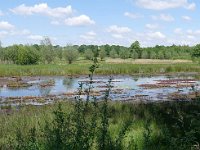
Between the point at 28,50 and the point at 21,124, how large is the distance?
218 ft

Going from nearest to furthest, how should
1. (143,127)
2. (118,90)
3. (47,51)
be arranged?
(143,127) → (118,90) → (47,51)

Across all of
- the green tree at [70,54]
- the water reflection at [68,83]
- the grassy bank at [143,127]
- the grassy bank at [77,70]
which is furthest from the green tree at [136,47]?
the grassy bank at [143,127]

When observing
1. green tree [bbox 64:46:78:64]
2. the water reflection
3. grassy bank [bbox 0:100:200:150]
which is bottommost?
the water reflection

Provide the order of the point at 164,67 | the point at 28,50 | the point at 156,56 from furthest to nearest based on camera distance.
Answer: the point at 156,56
the point at 28,50
the point at 164,67

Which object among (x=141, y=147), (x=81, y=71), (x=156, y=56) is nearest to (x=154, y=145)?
(x=141, y=147)

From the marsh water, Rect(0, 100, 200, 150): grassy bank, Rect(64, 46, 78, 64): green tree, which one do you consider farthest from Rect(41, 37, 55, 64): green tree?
Rect(0, 100, 200, 150): grassy bank

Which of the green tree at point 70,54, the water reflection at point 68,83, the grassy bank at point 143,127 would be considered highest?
the grassy bank at point 143,127

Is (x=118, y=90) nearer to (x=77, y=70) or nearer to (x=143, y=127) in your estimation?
(x=77, y=70)

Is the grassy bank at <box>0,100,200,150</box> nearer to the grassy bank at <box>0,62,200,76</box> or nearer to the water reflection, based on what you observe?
the water reflection

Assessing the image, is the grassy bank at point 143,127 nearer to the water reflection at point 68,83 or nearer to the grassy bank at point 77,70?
the water reflection at point 68,83

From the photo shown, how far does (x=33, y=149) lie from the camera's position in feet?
12.6

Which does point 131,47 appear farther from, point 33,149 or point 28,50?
point 33,149

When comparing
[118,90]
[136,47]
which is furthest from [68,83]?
[136,47]

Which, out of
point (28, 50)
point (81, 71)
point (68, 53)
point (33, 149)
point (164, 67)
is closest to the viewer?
point (33, 149)
